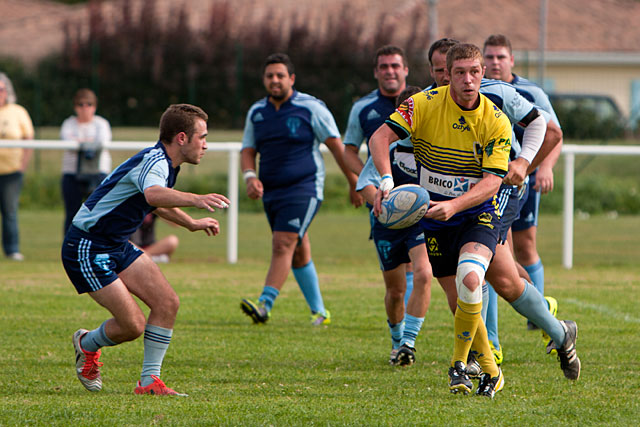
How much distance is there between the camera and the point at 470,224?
5281 mm

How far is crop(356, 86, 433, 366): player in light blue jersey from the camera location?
627 cm

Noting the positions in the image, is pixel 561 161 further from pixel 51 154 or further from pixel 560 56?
pixel 560 56

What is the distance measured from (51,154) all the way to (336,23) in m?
12.5

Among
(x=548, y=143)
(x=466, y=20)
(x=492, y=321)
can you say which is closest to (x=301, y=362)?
(x=492, y=321)

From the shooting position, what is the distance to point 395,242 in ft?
21.2

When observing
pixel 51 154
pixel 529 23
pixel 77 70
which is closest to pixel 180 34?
pixel 77 70

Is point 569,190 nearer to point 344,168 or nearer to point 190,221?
point 344,168

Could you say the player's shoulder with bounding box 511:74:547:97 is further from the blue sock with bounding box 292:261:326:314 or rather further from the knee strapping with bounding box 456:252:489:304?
the blue sock with bounding box 292:261:326:314

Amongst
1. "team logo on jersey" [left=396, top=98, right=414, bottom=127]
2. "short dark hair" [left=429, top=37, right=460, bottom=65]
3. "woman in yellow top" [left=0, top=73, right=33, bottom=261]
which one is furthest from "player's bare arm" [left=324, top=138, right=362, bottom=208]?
"woman in yellow top" [left=0, top=73, right=33, bottom=261]

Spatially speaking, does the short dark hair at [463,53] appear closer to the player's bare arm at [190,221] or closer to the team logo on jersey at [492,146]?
the team logo on jersey at [492,146]

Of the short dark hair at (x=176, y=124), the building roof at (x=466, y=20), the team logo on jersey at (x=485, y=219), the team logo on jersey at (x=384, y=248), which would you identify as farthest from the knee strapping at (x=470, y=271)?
the building roof at (x=466, y=20)

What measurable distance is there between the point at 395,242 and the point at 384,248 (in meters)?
0.10

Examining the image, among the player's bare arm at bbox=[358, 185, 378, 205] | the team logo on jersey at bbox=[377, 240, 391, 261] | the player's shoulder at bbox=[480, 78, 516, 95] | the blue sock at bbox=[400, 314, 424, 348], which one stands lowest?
the blue sock at bbox=[400, 314, 424, 348]

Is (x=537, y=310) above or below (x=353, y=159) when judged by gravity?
below
